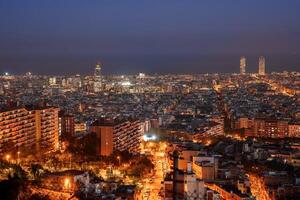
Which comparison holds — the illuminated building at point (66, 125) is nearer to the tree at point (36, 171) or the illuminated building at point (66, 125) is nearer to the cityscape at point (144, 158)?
the cityscape at point (144, 158)

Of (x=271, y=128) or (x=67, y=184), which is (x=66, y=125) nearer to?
(x=67, y=184)

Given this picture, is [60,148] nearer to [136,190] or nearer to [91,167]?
[91,167]

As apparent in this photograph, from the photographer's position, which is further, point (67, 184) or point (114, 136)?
point (114, 136)

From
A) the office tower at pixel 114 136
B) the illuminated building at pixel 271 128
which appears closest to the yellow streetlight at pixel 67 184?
the office tower at pixel 114 136

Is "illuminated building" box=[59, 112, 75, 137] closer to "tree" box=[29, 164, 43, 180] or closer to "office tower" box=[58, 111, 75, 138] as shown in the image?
"office tower" box=[58, 111, 75, 138]

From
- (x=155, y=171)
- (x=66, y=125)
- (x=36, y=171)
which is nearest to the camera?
(x=36, y=171)

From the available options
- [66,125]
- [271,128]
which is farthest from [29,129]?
[271,128]
